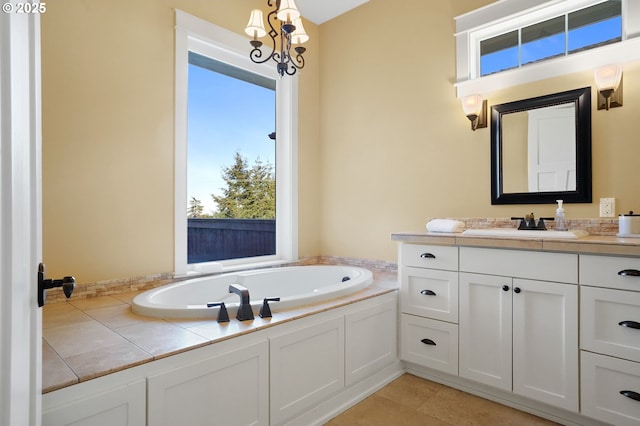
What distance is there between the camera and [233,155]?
10.5ft

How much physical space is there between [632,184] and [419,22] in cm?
194

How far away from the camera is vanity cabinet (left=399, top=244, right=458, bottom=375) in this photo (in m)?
2.30

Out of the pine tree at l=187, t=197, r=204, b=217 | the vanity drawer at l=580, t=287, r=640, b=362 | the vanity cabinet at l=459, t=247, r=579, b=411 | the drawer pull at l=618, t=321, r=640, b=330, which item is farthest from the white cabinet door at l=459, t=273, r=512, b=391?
the pine tree at l=187, t=197, r=204, b=217

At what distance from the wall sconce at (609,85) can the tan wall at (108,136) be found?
8.87 feet

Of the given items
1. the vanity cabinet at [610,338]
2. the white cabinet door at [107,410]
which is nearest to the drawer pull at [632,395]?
the vanity cabinet at [610,338]

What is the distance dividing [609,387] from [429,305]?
96 centimetres

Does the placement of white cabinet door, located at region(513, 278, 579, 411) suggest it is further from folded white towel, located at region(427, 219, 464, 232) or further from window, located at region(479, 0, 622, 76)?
window, located at region(479, 0, 622, 76)

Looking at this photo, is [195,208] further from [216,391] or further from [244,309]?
[216,391]

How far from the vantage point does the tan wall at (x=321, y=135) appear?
217 cm

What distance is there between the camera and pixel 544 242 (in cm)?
194

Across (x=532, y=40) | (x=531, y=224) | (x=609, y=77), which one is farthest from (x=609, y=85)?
(x=531, y=224)

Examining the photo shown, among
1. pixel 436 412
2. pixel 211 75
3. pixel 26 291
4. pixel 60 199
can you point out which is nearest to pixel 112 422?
pixel 26 291

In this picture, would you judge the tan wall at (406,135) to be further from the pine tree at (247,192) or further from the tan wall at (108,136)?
the tan wall at (108,136)

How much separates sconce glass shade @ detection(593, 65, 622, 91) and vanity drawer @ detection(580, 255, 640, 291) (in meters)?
1.02
